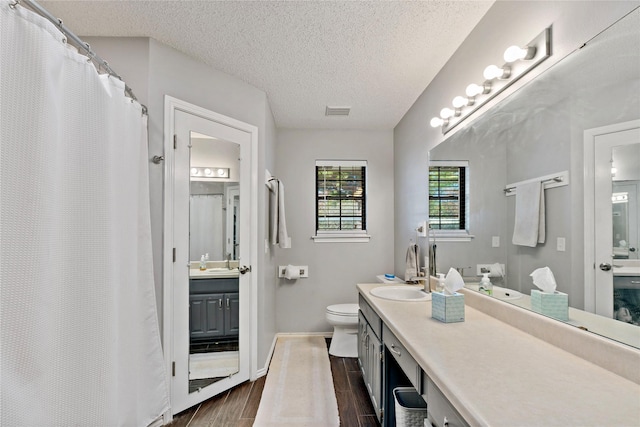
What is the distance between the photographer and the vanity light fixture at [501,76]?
54.7 inches

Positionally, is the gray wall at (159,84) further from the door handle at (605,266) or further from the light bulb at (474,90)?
the door handle at (605,266)

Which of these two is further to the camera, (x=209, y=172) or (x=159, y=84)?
(x=209, y=172)

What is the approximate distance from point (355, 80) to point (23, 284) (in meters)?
2.46

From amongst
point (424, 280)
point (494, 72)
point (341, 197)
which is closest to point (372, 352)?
point (424, 280)

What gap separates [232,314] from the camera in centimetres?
254

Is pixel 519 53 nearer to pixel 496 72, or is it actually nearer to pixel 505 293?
pixel 496 72

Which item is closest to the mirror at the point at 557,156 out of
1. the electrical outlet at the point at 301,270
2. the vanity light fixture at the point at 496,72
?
the vanity light fixture at the point at 496,72

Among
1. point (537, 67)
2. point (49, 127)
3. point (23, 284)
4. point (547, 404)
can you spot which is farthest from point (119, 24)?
point (547, 404)

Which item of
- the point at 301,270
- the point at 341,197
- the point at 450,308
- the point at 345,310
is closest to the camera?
the point at 450,308

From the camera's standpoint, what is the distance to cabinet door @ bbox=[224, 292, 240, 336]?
250 centimetres

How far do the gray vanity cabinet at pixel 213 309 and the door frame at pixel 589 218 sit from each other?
2176 mm

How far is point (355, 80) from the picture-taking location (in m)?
2.67

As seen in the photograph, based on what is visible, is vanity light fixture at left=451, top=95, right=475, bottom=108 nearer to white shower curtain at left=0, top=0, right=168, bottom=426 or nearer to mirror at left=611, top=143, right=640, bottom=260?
mirror at left=611, top=143, right=640, bottom=260

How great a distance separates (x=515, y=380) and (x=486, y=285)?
887 millimetres
